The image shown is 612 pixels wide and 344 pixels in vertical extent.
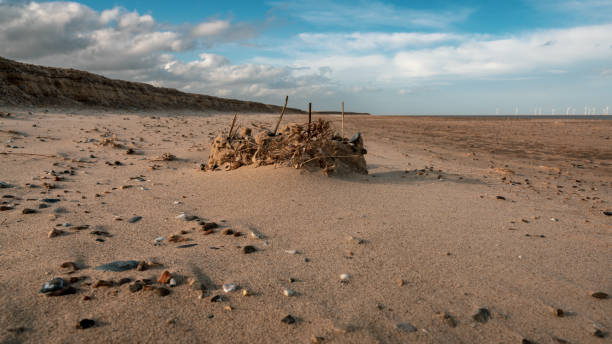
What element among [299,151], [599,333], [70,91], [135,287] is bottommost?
[599,333]

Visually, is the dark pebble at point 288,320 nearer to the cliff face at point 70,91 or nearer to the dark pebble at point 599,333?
the dark pebble at point 599,333

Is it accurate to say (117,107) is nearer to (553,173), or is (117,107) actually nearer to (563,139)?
(553,173)

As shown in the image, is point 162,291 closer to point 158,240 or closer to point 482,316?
point 158,240

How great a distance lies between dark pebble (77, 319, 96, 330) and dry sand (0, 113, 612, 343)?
2 centimetres

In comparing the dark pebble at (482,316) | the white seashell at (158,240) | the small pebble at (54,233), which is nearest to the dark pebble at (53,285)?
the white seashell at (158,240)

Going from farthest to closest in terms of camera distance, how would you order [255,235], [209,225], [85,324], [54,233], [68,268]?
[209,225]
[255,235]
[54,233]
[68,268]
[85,324]

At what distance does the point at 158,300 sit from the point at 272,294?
23.5 inches

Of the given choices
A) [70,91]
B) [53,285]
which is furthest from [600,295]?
[70,91]

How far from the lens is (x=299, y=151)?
434 cm

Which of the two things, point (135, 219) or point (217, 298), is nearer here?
point (217, 298)

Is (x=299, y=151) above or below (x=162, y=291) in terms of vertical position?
above

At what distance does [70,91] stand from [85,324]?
15462 millimetres

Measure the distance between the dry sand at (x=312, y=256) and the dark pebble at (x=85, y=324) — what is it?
0.02 meters

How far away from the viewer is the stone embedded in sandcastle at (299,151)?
4371 millimetres
